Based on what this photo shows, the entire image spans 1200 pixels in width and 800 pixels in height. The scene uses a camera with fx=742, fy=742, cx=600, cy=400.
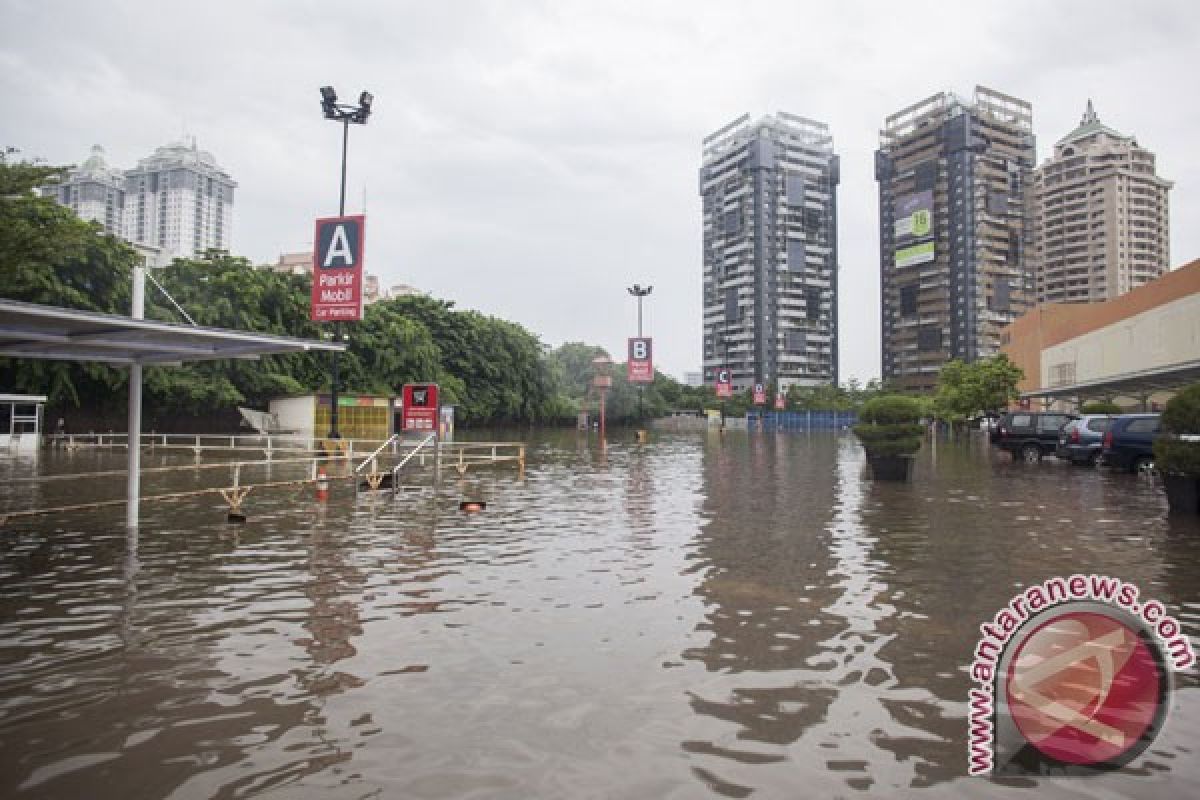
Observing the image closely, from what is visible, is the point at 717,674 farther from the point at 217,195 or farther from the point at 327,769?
the point at 217,195

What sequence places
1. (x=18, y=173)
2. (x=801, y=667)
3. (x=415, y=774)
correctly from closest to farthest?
(x=415, y=774) < (x=801, y=667) < (x=18, y=173)

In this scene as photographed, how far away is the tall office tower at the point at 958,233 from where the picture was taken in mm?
131500

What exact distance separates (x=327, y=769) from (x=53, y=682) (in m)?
2.53

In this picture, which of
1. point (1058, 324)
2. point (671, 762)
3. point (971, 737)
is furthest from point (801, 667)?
point (1058, 324)

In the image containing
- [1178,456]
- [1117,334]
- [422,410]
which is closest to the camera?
[1178,456]

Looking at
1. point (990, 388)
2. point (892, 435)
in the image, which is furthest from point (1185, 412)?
point (990, 388)

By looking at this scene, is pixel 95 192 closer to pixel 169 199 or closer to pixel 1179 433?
pixel 169 199

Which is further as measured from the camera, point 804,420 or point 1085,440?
point 804,420

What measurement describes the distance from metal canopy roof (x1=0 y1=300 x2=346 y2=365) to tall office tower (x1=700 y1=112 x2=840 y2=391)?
474 ft

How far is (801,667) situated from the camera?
5.29 meters

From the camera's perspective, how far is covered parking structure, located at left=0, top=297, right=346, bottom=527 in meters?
8.53

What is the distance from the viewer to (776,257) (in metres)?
155

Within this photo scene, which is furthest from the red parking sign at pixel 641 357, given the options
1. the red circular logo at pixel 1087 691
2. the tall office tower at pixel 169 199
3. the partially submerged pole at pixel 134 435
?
the tall office tower at pixel 169 199

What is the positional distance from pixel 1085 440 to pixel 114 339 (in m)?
26.1
